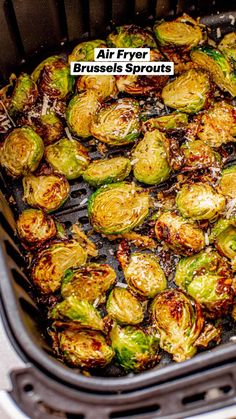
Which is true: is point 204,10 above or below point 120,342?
above

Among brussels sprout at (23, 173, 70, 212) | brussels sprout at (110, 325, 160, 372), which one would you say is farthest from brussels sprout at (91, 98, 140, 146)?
brussels sprout at (110, 325, 160, 372)

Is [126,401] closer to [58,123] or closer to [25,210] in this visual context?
[25,210]

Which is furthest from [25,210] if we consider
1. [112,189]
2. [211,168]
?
[211,168]

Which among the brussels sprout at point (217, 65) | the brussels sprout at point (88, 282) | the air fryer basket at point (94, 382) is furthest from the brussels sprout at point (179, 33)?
the air fryer basket at point (94, 382)

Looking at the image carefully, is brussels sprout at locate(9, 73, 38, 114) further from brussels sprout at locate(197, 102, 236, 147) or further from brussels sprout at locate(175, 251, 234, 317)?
brussels sprout at locate(175, 251, 234, 317)

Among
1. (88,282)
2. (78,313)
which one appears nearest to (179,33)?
(88,282)

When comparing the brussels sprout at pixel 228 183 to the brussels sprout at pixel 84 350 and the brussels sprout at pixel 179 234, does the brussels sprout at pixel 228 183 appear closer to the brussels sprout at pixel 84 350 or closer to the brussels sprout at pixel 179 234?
the brussels sprout at pixel 179 234

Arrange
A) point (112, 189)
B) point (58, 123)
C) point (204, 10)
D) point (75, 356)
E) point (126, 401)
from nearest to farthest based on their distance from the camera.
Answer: point (126, 401), point (75, 356), point (112, 189), point (58, 123), point (204, 10)
